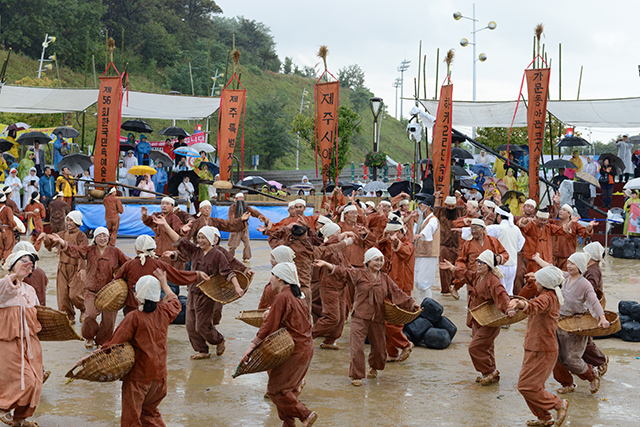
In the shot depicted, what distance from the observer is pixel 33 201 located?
15492 millimetres

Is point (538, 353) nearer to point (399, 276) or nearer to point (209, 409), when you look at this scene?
point (209, 409)

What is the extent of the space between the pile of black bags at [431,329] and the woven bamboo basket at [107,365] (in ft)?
14.4

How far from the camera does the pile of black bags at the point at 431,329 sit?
27.2ft

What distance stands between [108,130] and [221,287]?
8.64 m

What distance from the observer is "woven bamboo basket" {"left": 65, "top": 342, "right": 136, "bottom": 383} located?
15.5 ft

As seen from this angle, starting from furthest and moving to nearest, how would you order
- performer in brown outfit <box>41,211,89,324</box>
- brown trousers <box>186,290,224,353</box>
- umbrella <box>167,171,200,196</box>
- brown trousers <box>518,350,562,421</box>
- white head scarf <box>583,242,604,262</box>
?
1. umbrella <box>167,171,200,196</box>
2. performer in brown outfit <box>41,211,89,324</box>
3. brown trousers <box>186,290,224,353</box>
4. white head scarf <box>583,242,604,262</box>
5. brown trousers <box>518,350,562,421</box>

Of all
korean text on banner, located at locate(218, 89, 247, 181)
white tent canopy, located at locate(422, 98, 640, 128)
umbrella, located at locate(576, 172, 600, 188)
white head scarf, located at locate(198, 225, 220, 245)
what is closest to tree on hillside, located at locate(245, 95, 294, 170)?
white tent canopy, located at locate(422, 98, 640, 128)

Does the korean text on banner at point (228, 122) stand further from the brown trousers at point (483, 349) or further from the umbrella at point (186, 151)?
the brown trousers at point (483, 349)

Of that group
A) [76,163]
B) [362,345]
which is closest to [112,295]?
[362,345]

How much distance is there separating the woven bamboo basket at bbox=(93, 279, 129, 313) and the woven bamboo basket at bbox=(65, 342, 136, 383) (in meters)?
1.63

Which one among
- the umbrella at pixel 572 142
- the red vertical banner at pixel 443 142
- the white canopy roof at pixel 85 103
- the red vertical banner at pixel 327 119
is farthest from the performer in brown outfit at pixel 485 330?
the umbrella at pixel 572 142

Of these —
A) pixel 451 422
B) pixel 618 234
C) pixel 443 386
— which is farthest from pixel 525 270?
pixel 618 234

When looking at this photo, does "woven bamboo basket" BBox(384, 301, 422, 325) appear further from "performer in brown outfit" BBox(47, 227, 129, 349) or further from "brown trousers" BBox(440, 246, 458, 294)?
"brown trousers" BBox(440, 246, 458, 294)

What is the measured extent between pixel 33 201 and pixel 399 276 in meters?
9.95
